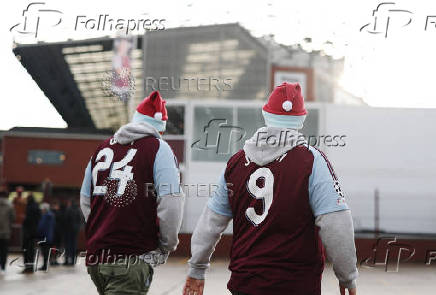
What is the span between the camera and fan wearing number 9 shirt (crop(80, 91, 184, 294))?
3.01 metres

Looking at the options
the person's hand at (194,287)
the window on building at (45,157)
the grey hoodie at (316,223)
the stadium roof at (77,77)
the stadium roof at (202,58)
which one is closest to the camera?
the grey hoodie at (316,223)

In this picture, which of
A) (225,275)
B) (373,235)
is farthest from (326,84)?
(225,275)

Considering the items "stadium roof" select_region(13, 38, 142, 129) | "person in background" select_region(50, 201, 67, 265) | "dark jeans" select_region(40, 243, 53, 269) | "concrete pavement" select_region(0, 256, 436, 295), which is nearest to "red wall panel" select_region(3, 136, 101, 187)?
"stadium roof" select_region(13, 38, 142, 129)

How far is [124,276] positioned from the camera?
117 inches

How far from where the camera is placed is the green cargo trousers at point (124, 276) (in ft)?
9.77

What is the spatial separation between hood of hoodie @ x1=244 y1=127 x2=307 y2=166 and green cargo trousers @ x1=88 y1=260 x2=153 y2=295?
0.82 m

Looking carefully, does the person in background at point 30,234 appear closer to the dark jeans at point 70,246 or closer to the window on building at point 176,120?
the dark jeans at point 70,246

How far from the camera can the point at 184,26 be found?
25250 millimetres

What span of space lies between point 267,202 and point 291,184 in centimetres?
13

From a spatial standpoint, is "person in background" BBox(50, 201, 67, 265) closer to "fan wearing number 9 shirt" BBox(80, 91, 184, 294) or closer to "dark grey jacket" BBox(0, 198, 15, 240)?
"dark grey jacket" BBox(0, 198, 15, 240)

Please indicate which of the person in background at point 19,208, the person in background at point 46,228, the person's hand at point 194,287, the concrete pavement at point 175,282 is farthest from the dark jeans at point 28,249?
the person's hand at point 194,287

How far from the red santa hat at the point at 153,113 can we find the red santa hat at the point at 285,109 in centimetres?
84

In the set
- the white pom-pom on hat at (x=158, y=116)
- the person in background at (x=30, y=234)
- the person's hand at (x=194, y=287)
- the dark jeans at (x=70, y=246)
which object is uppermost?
the white pom-pom on hat at (x=158, y=116)

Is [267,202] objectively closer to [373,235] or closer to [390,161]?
[373,235]
